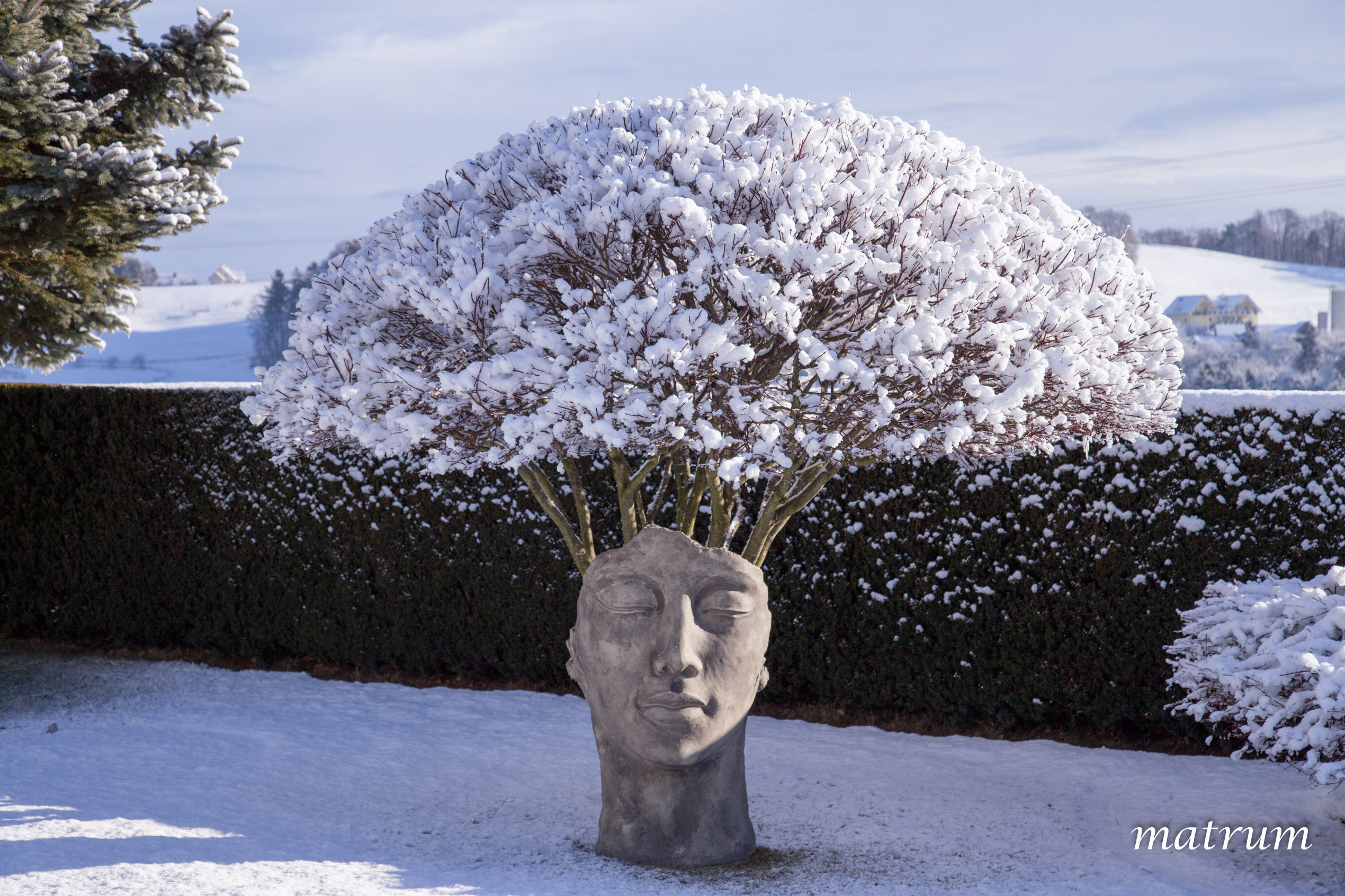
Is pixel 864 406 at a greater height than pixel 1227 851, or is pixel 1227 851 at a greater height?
pixel 864 406

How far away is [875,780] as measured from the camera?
5508 mm

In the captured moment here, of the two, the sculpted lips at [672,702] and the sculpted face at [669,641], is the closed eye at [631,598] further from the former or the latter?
the sculpted lips at [672,702]

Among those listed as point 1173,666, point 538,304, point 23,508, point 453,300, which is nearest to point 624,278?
point 538,304

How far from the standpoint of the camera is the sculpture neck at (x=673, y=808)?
421 cm

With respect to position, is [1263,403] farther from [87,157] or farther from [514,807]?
[87,157]

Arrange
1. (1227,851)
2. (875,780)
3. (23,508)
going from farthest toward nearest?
(23,508) < (875,780) < (1227,851)

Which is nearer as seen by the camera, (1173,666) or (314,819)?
(314,819)

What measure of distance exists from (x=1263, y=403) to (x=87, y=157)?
726 cm

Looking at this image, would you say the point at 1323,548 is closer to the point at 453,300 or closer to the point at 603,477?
the point at 603,477

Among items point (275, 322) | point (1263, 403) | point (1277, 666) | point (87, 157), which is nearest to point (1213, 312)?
point (275, 322)

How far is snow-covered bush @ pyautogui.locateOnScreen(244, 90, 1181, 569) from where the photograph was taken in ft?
11.3

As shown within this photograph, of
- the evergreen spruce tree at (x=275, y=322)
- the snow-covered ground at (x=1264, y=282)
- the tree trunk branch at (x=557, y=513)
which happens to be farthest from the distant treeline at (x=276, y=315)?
the tree trunk branch at (x=557, y=513)

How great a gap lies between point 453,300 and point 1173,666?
455 cm

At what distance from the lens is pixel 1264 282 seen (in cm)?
4225
